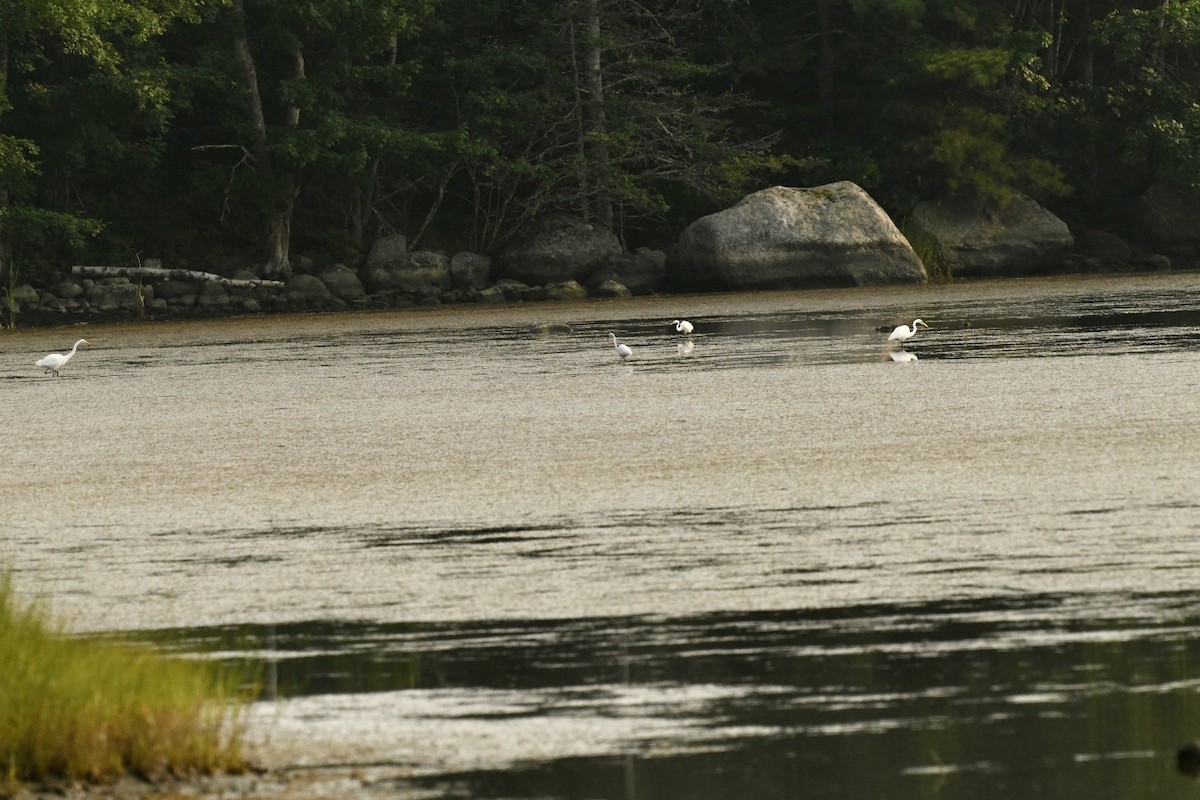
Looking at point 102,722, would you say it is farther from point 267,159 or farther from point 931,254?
point 931,254

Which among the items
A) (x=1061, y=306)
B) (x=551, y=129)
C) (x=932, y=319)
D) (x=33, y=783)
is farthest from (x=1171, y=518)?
(x=551, y=129)

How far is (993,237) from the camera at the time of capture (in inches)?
1860

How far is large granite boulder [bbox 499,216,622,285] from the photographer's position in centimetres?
4519

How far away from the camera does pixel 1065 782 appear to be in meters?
5.92

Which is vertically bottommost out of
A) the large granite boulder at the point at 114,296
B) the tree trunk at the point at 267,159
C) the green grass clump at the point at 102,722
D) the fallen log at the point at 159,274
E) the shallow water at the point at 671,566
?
the large granite boulder at the point at 114,296

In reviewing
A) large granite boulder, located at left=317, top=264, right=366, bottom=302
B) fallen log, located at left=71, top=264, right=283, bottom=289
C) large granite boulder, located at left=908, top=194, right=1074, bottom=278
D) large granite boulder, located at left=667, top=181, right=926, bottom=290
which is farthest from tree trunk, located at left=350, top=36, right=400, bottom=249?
large granite boulder, located at left=908, top=194, right=1074, bottom=278

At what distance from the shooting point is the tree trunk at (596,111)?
45.7 meters

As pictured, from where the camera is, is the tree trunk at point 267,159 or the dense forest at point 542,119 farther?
the tree trunk at point 267,159

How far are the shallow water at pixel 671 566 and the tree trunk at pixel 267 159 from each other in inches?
912

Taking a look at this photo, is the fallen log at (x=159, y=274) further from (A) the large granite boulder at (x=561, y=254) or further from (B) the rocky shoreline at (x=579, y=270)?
(A) the large granite boulder at (x=561, y=254)

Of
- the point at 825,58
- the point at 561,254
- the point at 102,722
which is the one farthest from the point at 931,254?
the point at 102,722

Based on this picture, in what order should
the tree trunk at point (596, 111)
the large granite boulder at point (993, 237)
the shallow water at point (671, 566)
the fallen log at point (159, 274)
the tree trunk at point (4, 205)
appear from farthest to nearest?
1. the large granite boulder at point (993, 237)
2. the tree trunk at point (596, 111)
3. the fallen log at point (159, 274)
4. the tree trunk at point (4, 205)
5. the shallow water at point (671, 566)

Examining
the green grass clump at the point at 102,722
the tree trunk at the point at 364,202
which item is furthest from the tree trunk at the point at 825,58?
the green grass clump at the point at 102,722

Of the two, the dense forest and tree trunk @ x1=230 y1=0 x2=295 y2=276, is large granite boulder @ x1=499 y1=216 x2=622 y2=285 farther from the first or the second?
tree trunk @ x1=230 y1=0 x2=295 y2=276
